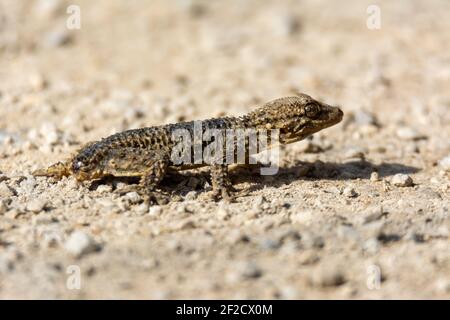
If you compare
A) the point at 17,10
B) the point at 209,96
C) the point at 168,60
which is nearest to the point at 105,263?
the point at 209,96

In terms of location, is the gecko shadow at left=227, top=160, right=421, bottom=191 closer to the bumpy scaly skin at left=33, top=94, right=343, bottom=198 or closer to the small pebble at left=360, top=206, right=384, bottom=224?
the bumpy scaly skin at left=33, top=94, right=343, bottom=198

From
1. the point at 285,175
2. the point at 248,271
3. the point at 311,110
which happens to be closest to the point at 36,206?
the point at 248,271

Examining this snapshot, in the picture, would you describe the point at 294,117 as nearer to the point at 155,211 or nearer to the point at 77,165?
the point at 155,211

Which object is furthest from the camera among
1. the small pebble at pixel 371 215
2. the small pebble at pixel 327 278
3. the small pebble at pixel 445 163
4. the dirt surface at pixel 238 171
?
the small pebble at pixel 445 163

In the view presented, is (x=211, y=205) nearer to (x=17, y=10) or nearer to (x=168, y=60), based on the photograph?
(x=168, y=60)

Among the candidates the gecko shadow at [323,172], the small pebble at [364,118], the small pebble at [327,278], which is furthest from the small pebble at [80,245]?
the small pebble at [364,118]

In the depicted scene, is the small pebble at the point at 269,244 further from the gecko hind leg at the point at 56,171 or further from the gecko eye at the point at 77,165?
the gecko hind leg at the point at 56,171
